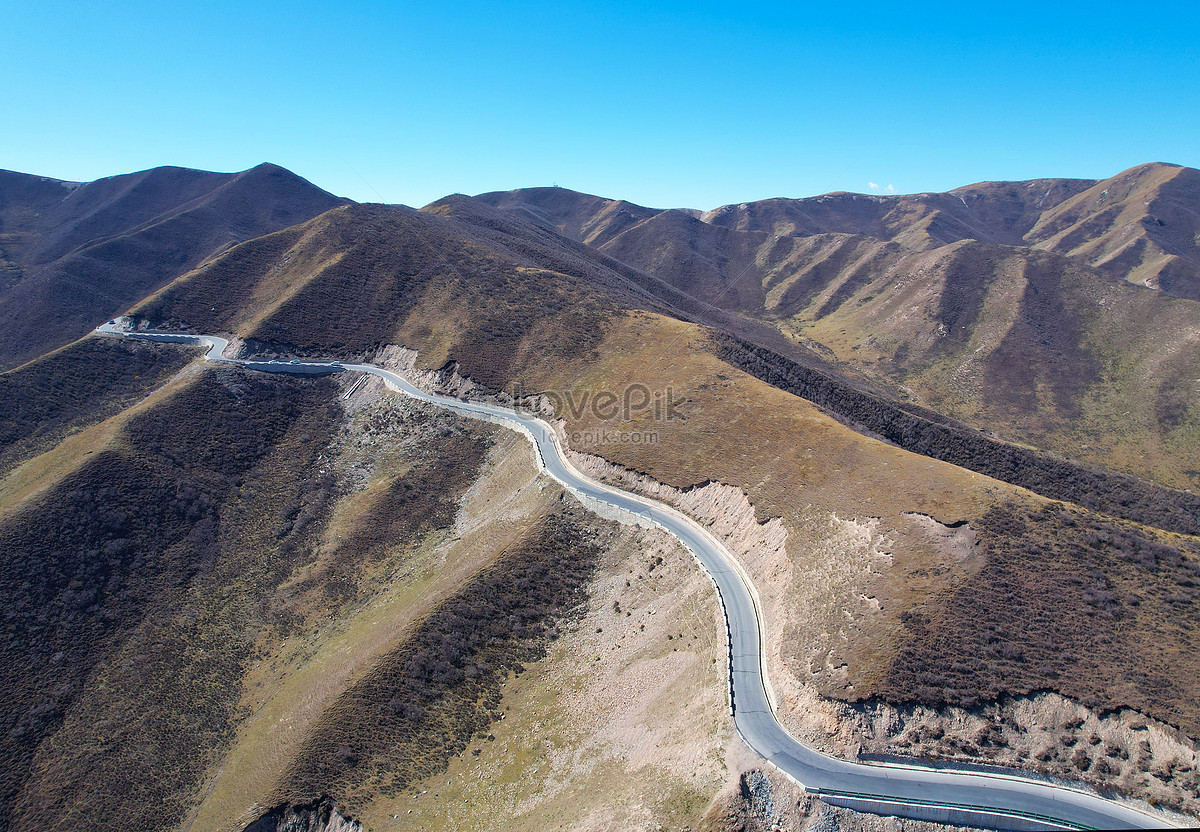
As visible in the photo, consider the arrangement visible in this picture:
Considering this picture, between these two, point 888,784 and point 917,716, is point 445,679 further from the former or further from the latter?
point 917,716

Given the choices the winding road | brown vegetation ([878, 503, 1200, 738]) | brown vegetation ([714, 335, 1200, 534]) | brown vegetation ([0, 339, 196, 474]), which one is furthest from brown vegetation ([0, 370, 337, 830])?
brown vegetation ([714, 335, 1200, 534])

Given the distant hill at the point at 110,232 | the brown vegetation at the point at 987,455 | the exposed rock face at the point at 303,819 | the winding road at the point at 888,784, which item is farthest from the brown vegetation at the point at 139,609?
the distant hill at the point at 110,232

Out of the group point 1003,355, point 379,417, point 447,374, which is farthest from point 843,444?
point 1003,355

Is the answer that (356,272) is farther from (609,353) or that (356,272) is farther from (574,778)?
(574,778)

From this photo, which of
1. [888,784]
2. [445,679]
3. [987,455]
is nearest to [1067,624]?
[888,784]

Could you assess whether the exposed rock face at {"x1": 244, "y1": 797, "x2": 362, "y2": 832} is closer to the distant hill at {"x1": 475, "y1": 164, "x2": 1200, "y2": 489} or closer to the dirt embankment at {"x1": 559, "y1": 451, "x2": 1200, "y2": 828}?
the dirt embankment at {"x1": 559, "y1": 451, "x2": 1200, "y2": 828}

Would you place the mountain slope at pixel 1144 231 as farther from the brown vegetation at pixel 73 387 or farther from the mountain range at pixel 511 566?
the brown vegetation at pixel 73 387
